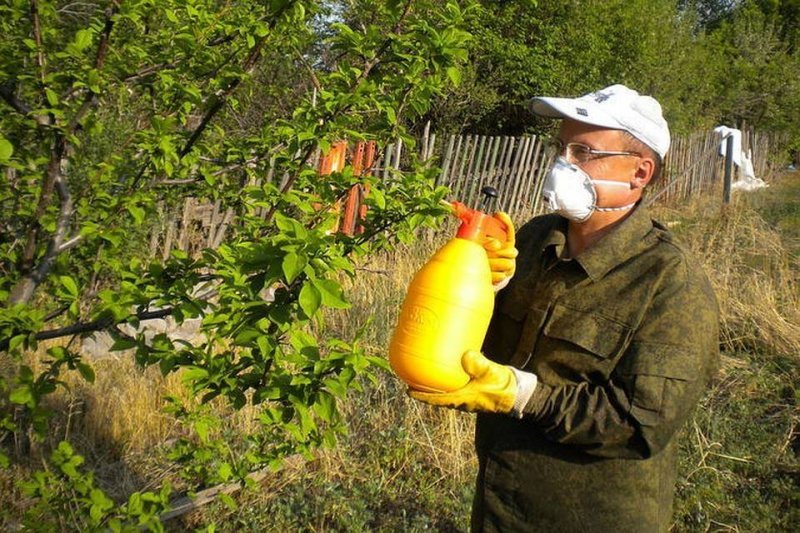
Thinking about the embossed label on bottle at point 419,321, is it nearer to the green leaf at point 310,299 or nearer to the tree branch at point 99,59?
the green leaf at point 310,299

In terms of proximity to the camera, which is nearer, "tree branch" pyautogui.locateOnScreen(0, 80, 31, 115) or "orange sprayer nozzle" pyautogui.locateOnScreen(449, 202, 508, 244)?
"orange sprayer nozzle" pyautogui.locateOnScreen(449, 202, 508, 244)

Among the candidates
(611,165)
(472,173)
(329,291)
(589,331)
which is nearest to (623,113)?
(611,165)

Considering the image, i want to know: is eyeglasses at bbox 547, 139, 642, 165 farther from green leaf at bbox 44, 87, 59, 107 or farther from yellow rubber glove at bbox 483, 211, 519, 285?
green leaf at bbox 44, 87, 59, 107

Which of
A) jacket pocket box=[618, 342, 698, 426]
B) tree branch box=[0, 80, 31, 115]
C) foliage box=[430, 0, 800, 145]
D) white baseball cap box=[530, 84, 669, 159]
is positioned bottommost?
jacket pocket box=[618, 342, 698, 426]

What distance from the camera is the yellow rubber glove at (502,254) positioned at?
6.13 ft

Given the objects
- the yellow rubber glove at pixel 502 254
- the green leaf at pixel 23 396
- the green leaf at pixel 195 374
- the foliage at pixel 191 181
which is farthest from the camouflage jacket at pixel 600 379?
the green leaf at pixel 23 396

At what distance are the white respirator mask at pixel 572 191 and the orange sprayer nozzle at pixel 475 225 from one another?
162mm

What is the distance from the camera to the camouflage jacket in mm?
1633

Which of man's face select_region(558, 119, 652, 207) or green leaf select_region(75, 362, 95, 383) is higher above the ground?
man's face select_region(558, 119, 652, 207)

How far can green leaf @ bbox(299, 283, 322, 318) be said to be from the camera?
123cm

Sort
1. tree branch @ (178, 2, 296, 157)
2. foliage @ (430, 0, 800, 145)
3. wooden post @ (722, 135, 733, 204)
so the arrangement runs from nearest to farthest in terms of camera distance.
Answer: tree branch @ (178, 2, 296, 157)
wooden post @ (722, 135, 733, 204)
foliage @ (430, 0, 800, 145)

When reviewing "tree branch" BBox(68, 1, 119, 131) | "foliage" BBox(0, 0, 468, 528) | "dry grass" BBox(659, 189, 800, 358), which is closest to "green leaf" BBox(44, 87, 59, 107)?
"foliage" BBox(0, 0, 468, 528)

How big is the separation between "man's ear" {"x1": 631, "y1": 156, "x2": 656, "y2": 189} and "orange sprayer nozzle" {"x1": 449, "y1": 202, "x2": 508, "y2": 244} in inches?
15.5

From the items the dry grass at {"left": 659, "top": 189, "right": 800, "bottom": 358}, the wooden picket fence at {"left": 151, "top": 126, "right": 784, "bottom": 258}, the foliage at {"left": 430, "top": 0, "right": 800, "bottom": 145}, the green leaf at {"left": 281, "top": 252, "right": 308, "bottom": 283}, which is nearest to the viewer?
the green leaf at {"left": 281, "top": 252, "right": 308, "bottom": 283}
